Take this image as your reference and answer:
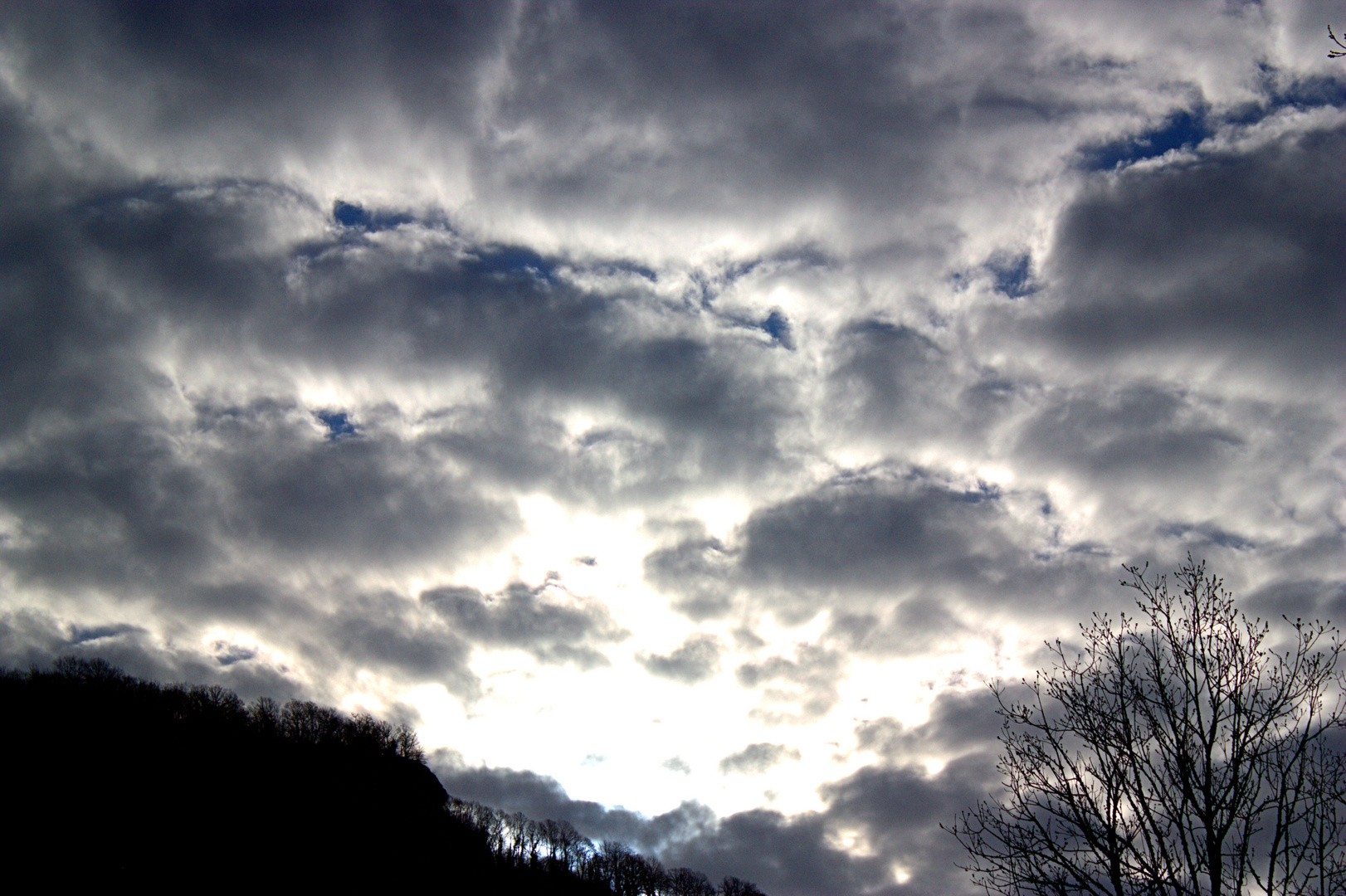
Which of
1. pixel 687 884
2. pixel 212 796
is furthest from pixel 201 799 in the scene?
pixel 687 884

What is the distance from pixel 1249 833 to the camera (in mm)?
11570

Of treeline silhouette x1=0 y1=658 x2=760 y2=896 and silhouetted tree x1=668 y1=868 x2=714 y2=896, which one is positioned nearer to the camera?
treeline silhouette x1=0 y1=658 x2=760 y2=896

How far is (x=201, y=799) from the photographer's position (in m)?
61.6

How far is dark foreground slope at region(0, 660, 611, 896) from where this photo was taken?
5222cm

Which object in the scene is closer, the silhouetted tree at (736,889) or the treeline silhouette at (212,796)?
the treeline silhouette at (212,796)

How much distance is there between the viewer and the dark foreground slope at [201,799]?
171 ft

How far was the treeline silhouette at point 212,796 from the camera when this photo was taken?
173 feet

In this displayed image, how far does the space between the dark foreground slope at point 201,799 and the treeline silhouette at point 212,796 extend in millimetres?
135

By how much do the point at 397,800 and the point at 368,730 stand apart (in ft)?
47.7

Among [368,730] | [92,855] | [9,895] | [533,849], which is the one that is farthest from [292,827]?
[533,849]

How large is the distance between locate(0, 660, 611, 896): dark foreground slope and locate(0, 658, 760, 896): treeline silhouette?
0.14 metres

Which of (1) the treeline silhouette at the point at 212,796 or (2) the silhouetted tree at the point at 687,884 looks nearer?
(1) the treeline silhouette at the point at 212,796

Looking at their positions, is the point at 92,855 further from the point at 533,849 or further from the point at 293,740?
the point at 533,849

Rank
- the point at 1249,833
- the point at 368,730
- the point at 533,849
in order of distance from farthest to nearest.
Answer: the point at 533,849 < the point at 368,730 < the point at 1249,833
